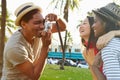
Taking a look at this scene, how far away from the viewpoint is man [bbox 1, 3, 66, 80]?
3348mm

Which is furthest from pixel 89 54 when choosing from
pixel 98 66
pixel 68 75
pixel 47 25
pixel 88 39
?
pixel 68 75

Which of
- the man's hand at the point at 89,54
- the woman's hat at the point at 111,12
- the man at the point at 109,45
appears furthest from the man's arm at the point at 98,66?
the man's hand at the point at 89,54

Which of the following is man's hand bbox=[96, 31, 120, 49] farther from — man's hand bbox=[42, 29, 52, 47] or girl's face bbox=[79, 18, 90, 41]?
girl's face bbox=[79, 18, 90, 41]

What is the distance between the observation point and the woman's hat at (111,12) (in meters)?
2.69

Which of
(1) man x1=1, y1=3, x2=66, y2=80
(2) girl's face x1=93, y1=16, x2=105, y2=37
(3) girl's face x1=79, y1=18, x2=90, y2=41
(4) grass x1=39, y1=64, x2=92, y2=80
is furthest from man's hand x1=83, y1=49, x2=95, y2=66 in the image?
(4) grass x1=39, y1=64, x2=92, y2=80

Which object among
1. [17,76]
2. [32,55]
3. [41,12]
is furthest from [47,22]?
[17,76]

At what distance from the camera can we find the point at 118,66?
250 centimetres

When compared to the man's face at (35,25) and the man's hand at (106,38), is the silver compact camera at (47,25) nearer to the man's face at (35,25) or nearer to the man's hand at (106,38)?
the man's face at (35,25)

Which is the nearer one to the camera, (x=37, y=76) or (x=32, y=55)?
(x=37, y=76)

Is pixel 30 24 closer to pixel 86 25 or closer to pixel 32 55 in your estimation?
pixel 32 55

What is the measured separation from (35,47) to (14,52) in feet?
1.17

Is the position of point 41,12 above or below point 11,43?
above

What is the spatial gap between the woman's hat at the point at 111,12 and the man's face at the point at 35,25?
787mm

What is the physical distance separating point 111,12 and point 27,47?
1103mm
